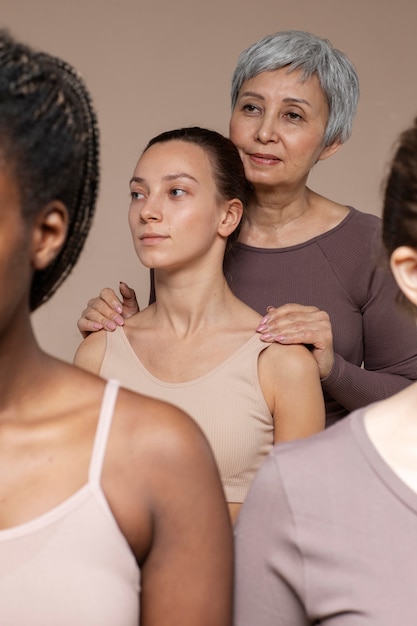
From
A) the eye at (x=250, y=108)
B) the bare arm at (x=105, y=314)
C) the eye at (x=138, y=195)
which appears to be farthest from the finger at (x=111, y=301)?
the eye at (x=250, y=108)

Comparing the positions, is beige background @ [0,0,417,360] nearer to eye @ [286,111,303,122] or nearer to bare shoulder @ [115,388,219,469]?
eye @ [286,111,303,122]

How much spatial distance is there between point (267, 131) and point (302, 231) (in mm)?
224

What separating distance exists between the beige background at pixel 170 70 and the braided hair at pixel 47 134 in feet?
7.06

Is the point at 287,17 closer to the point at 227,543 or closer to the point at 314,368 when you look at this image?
the point at 314,368

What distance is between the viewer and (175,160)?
202 centimetres

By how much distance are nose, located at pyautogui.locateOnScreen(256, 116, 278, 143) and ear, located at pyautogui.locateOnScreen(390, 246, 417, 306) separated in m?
1.08

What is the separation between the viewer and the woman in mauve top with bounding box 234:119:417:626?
42.5 inches

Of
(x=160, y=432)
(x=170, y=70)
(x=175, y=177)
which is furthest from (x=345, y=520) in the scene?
(x=170, y=70)

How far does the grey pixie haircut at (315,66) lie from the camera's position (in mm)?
2207

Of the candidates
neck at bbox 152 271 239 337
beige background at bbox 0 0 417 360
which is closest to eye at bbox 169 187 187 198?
neck at bbox 152 271 239 337

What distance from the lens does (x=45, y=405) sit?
1.13 m

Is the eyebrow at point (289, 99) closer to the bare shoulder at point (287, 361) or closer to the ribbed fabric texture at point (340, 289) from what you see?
the ribbed fabric texture at point (340, 289)

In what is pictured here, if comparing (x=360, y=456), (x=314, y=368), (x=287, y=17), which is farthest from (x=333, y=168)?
(x=360, y=456)

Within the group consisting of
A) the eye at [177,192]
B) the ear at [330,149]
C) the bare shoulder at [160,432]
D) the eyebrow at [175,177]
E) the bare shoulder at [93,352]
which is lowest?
the bare shoulder at [93,352]
